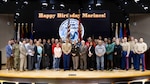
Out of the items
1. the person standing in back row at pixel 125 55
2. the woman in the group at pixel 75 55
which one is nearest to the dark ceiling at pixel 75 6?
the person standing in back row at pixel 125 55

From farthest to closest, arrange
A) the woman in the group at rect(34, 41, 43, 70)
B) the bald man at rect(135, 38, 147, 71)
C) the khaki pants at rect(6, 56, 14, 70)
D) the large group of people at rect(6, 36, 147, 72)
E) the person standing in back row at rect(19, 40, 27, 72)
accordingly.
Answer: the khaki pants at rect(6, 56, 14, 70)
the woman in the group at rect(34, 41, 43, 70)
the large group of people at rect(6, 36, 147, 72)
the person standing in back row at rect(19, 40, 27, 72)
the bald man at rect(135, 38, 147, 71)

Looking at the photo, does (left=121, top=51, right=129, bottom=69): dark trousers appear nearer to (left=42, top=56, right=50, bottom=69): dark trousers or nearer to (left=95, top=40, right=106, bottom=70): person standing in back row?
(left=95, top=40, right=106, bottom=70): person standing in back row

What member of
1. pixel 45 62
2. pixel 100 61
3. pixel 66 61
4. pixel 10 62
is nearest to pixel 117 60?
pixel 100 61

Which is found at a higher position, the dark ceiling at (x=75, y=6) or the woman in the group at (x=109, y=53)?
the dark ceiling at (x=75, y=6)

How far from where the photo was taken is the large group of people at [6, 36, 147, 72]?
480 inches

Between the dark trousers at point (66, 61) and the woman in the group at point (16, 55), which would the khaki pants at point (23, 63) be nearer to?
the woman in the group at point (16, 55)

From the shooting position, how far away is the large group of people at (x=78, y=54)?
40.0ft

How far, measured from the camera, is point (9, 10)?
1619 centimetres

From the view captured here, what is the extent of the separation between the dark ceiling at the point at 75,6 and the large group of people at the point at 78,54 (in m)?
3.88

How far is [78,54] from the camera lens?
40.8 ft

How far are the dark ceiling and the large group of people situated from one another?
12.7ft

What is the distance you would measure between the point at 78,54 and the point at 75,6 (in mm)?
5123

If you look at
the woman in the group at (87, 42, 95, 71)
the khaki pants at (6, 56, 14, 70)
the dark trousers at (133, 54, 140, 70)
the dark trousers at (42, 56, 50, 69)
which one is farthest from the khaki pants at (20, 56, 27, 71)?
the dark trousers at (133, 54, 140, 70)

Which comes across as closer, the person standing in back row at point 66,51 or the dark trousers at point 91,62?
the person standing in back row at point 66,51
